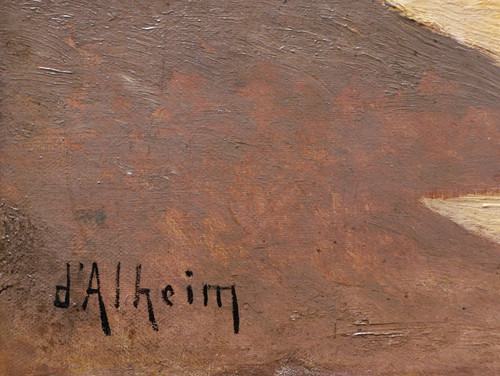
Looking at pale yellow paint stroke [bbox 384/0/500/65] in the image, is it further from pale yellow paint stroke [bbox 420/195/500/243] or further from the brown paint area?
pale yellow paint stroke [bbox 420/195/500/243]

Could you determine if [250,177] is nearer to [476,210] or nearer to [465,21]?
[476,210]

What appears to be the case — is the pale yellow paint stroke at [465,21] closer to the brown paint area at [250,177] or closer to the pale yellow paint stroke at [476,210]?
the brown paint area at [250,177]

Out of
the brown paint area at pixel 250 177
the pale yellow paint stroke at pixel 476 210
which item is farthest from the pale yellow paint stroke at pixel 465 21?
the pale yellow paint stroke at pixel 476 210

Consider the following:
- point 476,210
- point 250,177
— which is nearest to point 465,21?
point 476,210

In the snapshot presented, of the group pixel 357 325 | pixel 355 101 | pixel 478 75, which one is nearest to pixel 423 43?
pixel 478 75

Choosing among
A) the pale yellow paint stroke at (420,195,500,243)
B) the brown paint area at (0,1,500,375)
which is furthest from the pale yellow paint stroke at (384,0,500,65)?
the pale yellow paint stroke at (420,195,500,243)

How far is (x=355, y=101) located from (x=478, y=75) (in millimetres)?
1067

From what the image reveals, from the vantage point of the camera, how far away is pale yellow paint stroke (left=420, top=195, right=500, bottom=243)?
122 inches

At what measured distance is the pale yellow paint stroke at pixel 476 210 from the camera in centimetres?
309

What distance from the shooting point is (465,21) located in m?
3.11

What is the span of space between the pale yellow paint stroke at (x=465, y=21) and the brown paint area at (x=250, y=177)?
113 mm

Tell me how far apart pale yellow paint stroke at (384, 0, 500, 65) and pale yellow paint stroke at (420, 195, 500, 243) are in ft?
3.99

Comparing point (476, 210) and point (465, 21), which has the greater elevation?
point (465, 21)

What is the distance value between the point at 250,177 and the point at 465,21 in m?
2.27
